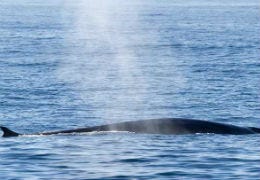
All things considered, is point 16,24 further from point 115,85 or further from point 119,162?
point 119,162

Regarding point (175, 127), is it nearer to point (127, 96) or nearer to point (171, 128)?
point (171, 128)

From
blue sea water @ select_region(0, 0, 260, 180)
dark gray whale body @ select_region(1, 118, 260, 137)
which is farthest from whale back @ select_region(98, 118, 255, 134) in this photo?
blue sea water @ select_region(0, 0, 260, 180)

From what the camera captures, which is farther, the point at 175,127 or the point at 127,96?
the point at 127,96

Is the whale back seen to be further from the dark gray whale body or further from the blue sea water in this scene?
the blue sea water

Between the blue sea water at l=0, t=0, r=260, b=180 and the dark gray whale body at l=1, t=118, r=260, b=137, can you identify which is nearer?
the blue sea water at l=0, t=0, r=260, b=180

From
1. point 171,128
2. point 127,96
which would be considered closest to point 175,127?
point 171,128

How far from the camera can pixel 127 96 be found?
43.5 meters

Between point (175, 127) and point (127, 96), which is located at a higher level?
point (127, 96)

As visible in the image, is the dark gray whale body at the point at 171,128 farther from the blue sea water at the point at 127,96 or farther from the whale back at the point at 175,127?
the blue sea water at the point at 127,96

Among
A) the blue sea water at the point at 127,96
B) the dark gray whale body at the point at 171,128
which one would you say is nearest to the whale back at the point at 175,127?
the dark gray whale body at the point at 171,128

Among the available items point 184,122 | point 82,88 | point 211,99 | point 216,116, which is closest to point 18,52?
point 82,88

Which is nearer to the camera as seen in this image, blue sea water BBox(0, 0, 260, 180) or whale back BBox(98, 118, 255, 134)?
→ blue sea water BBox(0, 0, 260, 180)

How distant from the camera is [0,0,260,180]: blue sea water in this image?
816 inches

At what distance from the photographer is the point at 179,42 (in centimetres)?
7694
